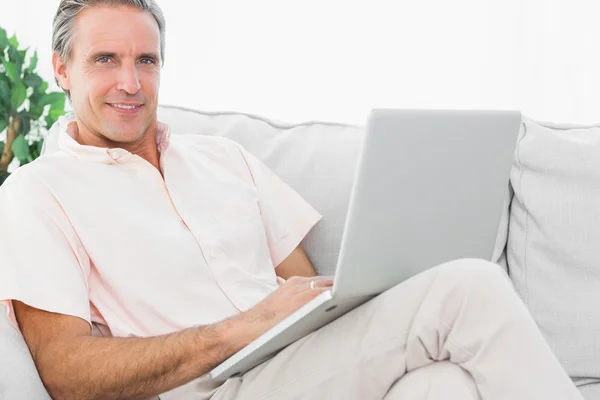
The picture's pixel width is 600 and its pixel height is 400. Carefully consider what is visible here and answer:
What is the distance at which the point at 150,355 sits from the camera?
1.37 metres

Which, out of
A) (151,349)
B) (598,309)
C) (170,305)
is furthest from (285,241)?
(598,309)

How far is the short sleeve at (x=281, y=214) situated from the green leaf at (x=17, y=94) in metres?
1.07

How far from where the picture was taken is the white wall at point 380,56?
2758mm

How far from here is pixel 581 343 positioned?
5.90 feet

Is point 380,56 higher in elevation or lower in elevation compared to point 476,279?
higher

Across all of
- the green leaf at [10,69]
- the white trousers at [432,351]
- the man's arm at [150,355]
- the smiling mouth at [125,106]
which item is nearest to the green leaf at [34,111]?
the green leaf at [10,69]

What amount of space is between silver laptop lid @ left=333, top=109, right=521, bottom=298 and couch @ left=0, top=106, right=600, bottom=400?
461 millimetres

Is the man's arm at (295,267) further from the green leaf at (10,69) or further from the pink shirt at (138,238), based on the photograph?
the green leaf at (10,69)

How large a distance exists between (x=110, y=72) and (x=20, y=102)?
3.38 ft

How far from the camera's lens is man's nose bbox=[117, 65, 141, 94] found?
1723 mm

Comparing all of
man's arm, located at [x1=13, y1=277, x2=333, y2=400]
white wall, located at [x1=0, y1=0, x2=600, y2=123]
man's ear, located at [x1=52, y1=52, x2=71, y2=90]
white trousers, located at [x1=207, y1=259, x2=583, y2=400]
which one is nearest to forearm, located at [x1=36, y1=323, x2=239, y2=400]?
man's arm, located at [x1=13, y1=277, x2=333, y2=400]

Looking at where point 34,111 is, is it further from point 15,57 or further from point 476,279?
point 476,279

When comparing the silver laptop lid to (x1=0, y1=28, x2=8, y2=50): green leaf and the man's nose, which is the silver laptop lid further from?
(x1=0, y1=28, x2=8, y2=50): green leaf

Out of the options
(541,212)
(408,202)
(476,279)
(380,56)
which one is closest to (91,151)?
(408,202)
